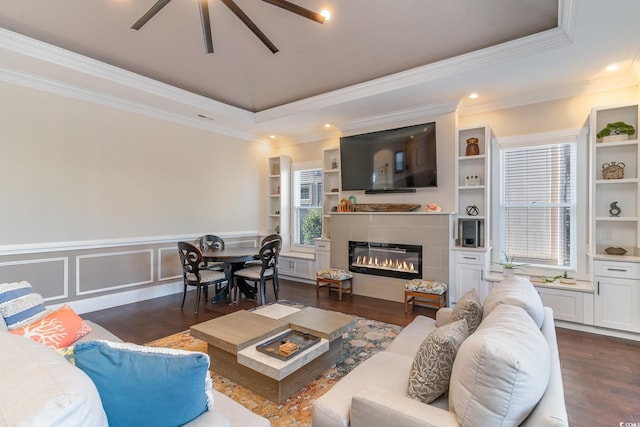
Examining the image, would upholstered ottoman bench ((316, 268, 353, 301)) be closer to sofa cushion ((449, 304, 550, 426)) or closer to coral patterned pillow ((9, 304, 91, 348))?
coral patterned pillow ((9, 304, 91, 348))

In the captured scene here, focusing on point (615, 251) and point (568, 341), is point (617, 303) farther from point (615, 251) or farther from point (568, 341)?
point (568, 341)

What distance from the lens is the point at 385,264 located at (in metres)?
5.14

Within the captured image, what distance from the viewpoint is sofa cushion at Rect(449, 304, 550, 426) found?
113 centimetres

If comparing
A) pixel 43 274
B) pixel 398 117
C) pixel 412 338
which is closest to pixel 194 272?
pixel 43 274

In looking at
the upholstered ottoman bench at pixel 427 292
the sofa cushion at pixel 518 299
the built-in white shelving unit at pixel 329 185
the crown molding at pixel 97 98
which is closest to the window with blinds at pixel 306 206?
the built-in white shelving unit at pixel 329 185

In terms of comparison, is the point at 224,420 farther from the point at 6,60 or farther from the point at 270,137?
the point at 270,137

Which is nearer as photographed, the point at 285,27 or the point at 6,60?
the point at 6,60

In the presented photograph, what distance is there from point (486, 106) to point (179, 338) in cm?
504

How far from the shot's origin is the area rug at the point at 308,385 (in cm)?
218

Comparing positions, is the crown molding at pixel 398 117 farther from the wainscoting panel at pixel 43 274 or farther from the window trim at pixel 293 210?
the wainscoting panel at pixel 43 274

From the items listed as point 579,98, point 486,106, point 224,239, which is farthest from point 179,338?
point 579,98

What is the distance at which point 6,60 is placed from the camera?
3436mm

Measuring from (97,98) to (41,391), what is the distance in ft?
15.6

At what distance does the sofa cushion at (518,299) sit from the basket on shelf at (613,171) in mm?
2614
